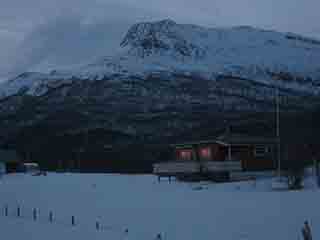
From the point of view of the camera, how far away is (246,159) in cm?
4075

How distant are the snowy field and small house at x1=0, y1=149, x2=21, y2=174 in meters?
40.7

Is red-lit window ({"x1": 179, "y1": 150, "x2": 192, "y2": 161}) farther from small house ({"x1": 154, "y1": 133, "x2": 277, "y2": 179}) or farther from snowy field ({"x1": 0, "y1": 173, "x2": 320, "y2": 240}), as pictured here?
snowy field ({"x1": 0, "y1": 173, "x2": 320, "y2": 240})

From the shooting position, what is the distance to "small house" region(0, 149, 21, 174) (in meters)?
73.0

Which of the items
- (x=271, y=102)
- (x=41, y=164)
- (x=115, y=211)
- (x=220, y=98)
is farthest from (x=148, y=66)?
(x=115, y=211)

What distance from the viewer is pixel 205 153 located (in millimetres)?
41375

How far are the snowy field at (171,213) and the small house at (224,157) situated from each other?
→ 4.60 meters

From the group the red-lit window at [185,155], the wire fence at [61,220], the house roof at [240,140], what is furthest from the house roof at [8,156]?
the wire fence at [61,220]

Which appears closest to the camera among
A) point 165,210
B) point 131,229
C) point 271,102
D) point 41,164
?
point 131,229

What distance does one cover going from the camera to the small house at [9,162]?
7300 cm

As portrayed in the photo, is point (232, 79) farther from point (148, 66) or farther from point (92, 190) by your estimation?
point (92, 190)

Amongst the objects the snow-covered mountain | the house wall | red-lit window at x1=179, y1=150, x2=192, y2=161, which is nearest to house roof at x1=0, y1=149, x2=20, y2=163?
red-lit window at x1=179, y1=150, x2=192, y2=161

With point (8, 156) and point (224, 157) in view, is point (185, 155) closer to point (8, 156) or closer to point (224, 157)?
point (224, 157)

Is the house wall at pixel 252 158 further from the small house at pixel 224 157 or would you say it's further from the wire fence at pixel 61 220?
the wire fence at pixel 61 220

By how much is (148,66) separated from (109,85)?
27676mm
